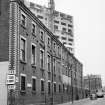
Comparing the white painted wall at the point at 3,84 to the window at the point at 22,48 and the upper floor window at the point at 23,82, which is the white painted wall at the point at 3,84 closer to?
the upper floor window at the point at 23,82

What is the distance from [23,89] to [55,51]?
670 inches

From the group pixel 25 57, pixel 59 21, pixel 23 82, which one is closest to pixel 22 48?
pixel 25 57

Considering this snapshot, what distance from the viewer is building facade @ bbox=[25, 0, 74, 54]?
109 m

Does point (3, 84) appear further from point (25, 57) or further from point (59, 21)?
point (59, 21)

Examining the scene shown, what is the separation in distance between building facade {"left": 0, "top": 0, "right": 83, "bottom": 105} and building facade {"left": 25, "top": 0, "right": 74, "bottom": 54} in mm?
69793

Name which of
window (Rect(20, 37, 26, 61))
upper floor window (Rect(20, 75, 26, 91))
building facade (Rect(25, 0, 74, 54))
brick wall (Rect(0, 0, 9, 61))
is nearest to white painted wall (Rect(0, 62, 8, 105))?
brick wall (Rect(0, 0, 9, 61))

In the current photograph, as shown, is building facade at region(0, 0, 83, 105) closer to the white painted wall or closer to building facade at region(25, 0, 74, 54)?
the white painted wall

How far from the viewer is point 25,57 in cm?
2748

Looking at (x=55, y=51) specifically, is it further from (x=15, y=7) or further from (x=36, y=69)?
(x=15, y=7)

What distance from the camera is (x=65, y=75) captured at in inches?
2052

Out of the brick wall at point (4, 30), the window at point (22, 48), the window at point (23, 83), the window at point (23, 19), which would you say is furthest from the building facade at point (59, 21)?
the brick wall at point (4, 30)

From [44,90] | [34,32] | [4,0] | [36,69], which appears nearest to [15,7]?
[4,0]

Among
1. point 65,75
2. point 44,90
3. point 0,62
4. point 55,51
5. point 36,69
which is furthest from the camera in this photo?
point 65,75

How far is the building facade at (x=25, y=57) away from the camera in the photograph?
2452cm
